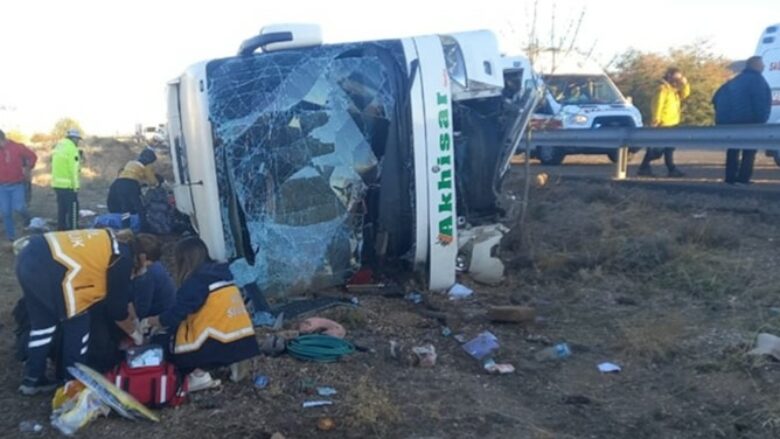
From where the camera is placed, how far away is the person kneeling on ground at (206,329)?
15.1ft

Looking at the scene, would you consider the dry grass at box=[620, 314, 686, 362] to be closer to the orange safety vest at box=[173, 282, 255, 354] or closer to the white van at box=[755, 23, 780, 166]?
the orange safety vest at box=[173, 282, 255, 354]

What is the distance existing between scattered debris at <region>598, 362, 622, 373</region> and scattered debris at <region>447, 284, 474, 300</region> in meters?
1.83

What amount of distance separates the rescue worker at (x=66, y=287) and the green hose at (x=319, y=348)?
1126mm

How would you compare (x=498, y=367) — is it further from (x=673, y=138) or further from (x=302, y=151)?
(x=673, y=138)

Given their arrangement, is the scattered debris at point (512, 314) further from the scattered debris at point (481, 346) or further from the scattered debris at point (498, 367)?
the scattered debris at point (498, 367)

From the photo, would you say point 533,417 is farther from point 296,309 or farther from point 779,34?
point 779,34

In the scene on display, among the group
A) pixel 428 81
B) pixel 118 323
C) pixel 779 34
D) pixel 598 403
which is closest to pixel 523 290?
pixel 428 81

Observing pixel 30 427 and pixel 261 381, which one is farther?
pixel 261 381

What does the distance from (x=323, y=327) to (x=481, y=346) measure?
3.76 ft

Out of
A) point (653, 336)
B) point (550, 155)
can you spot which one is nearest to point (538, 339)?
point (653, 336)

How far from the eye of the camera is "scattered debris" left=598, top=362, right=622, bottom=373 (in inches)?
191

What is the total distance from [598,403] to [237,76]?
150 inches

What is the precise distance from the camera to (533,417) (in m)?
4.19

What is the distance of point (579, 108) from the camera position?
1560cm
